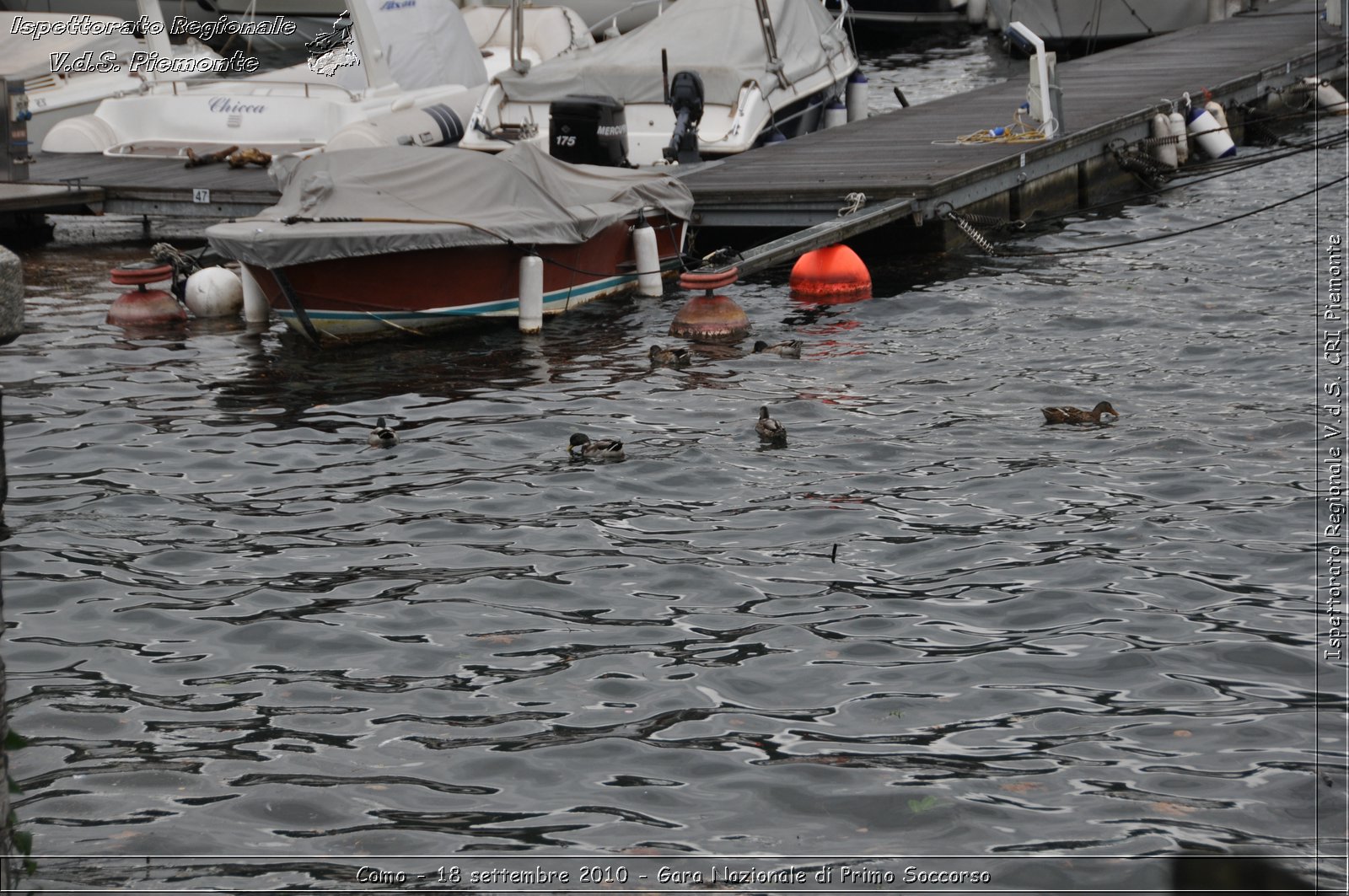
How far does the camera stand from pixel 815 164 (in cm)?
1888

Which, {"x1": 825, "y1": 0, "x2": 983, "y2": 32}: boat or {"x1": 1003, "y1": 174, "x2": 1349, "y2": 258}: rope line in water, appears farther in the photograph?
{"x1": 825, "y1": 0, "x2": 983, "y2": 32}: boat

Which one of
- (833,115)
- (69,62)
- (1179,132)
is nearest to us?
(1179,132)

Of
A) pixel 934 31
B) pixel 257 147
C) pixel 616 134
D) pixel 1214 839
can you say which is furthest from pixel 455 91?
pixel 934 31

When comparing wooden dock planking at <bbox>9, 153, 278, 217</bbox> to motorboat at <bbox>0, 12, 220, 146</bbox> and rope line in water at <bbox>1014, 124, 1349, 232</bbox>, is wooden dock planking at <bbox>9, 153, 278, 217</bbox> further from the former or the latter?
rope line in water at <bbox>1014, 124, 1349, 232</bbox>

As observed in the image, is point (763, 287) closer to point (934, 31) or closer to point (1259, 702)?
point (1259, 702)

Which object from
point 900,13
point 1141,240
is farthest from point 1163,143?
point 900,13

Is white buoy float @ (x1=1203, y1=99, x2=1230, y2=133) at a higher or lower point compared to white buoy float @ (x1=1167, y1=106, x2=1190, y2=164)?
higher

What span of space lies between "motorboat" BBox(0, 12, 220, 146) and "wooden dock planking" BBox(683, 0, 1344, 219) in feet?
31.0

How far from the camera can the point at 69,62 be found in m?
25.5

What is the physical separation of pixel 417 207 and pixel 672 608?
7181mm

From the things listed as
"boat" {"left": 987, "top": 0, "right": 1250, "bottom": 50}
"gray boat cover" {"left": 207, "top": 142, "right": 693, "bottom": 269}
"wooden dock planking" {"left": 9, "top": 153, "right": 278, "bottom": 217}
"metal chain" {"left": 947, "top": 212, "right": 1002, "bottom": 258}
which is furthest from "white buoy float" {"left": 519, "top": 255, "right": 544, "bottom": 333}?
"boat" {"left": 987, "top": 0, "right": 1250, "bottom": 50}

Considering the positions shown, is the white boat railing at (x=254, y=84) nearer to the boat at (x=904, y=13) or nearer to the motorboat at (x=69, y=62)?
the motorboat at (x=69, y=62)

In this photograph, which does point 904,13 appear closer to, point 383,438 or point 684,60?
point 684,60

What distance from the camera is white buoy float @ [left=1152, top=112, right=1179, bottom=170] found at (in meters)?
21.4
